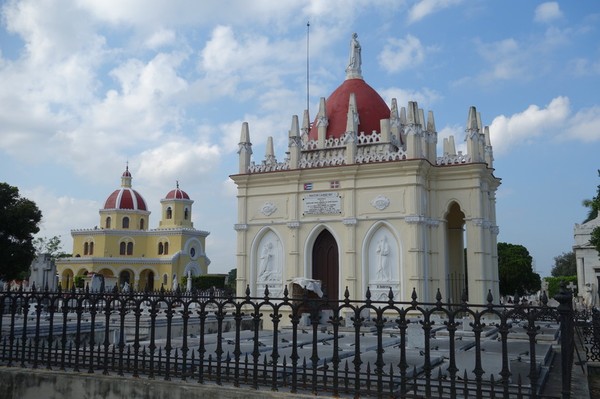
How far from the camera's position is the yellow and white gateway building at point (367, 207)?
22812mm

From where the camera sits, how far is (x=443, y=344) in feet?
43.5

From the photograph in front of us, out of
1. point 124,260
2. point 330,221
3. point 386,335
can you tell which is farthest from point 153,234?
point 386,335

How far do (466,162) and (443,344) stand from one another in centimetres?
1208

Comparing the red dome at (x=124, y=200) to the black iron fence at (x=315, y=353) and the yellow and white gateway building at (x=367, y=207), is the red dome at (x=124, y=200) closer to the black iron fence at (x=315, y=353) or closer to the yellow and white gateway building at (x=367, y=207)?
the yellow and white gateway building at (x=367, y=207)

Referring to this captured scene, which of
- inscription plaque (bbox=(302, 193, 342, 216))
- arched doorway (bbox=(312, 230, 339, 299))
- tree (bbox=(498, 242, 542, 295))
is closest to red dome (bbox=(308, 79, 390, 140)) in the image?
Answer: inscription plaque (bbox=(302, 193, 342, 216))

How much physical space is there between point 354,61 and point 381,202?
9640mm

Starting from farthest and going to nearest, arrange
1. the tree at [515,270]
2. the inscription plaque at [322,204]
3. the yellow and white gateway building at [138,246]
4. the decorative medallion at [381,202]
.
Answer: the yellow and white gateway building at [138,246]
the tree at [515,270]
the inscription plaque at [322,204]
the decorative medallion at [381,202]

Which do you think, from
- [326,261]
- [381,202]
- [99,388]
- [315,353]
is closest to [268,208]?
[326,261]

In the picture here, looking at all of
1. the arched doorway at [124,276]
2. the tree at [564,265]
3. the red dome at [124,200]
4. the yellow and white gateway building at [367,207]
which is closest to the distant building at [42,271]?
→ the yellow and white gateway building at [367,207]

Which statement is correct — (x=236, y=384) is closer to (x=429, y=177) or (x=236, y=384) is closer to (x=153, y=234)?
(x=429, y=177)

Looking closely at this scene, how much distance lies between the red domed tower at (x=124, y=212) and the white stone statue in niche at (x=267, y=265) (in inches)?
1592

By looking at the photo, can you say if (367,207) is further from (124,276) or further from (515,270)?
(124,276)

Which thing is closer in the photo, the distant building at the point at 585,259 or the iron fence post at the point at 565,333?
the iron fence post at the point at 565,333

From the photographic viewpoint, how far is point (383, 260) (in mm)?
23094
